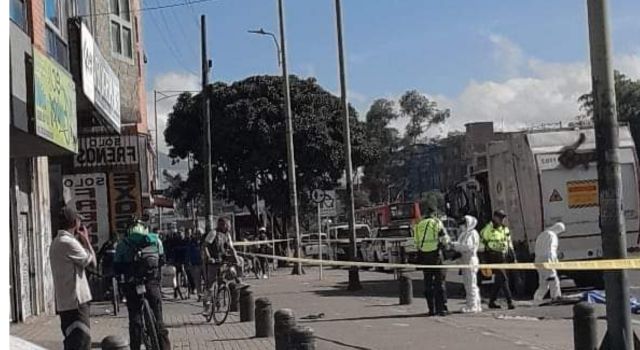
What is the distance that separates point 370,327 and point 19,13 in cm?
707

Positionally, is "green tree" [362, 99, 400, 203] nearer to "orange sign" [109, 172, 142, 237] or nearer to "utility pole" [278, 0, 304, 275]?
"utility pole" [278, 0, 304, 275]

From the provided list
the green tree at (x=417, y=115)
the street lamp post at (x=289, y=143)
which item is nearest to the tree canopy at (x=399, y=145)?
the green tree at (x=417, y=115)

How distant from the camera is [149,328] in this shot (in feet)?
37.3

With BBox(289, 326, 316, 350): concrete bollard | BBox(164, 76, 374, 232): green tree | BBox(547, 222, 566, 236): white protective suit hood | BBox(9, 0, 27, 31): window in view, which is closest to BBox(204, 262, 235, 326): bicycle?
BBox(9, 0, 27, 31): window

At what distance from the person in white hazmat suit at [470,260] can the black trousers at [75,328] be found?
8.23m

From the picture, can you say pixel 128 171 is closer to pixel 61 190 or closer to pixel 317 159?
pixel 61 190

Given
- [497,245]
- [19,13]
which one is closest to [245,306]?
[497,245]

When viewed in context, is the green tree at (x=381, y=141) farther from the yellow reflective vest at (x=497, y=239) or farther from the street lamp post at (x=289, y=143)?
the yellow reflective vest at (x=497, y=239)

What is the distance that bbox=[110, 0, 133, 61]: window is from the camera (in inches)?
939

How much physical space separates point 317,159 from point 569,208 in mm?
23679

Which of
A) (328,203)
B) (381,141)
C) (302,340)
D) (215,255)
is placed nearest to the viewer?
(302,340)

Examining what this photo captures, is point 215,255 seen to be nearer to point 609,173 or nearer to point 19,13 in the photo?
point 19,13

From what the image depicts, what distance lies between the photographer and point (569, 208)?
19484 millimetres

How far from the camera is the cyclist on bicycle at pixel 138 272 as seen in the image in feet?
37.2
